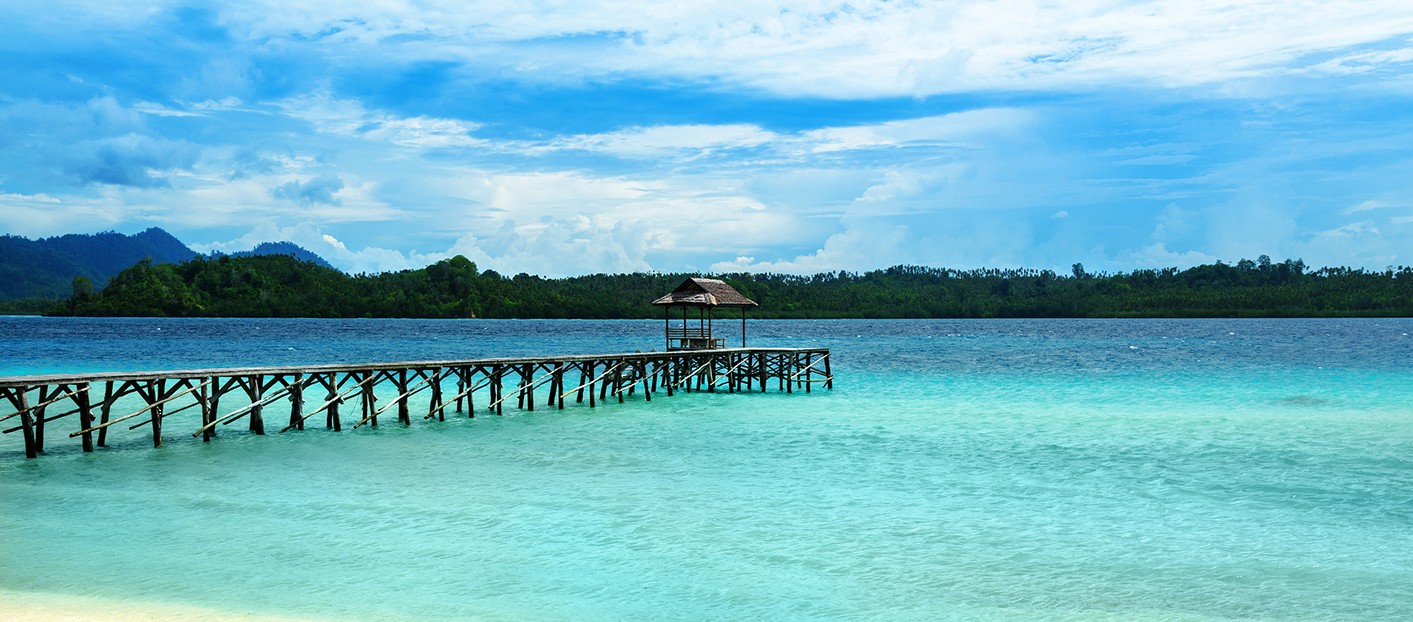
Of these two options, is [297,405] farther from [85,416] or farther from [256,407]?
[85,416]

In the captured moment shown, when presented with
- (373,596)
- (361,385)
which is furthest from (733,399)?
(373,596)

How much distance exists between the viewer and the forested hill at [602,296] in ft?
545

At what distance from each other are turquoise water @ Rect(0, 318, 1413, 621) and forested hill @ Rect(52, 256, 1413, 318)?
149258 millimetres

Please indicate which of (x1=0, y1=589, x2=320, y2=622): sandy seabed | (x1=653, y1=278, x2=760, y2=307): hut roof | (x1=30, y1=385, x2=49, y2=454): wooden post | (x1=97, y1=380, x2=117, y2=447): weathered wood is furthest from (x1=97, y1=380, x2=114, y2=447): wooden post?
(x1=653, y1=278, x2=760, y2=307): hut roof

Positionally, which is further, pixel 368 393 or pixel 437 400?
pixel 437 400

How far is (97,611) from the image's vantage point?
28.9ft

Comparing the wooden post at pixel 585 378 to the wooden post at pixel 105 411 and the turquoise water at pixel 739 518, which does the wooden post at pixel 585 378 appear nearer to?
the turquoise water at pixel 739 518

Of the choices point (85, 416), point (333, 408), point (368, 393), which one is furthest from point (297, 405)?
point (85, 416)

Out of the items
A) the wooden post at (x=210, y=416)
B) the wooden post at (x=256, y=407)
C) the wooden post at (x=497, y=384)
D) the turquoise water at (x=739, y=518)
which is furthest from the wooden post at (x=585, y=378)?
the wooden post at (x=210, y=416)

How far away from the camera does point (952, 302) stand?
192 metres

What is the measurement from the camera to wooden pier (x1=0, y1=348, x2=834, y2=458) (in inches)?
726

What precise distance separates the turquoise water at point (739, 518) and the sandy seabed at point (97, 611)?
0.21m

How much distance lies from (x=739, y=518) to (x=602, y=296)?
16774cm

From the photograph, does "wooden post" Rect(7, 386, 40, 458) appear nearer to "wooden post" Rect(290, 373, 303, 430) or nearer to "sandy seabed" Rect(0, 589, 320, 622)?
"wooden post" Rect(290, 373, 303, 430)
